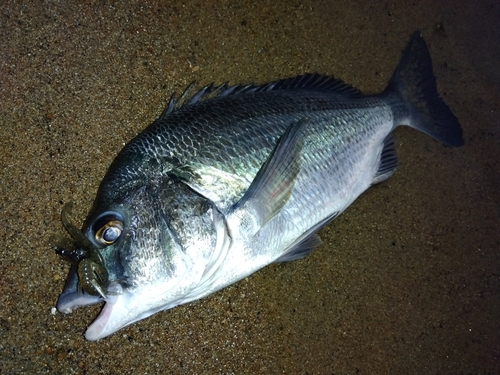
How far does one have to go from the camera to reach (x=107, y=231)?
146 cm

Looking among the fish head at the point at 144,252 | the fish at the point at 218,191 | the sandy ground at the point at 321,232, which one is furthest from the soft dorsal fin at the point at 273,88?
the fish head at the point at 144,252

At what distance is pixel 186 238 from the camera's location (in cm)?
149

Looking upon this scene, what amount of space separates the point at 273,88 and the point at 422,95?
933 mm

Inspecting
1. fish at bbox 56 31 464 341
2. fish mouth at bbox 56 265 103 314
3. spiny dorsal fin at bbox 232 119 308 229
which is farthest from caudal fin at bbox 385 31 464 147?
fish mouth at bbox 56 265 103 314

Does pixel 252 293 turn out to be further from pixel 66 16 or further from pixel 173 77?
pixel 66 16

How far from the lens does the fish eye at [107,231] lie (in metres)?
1.46

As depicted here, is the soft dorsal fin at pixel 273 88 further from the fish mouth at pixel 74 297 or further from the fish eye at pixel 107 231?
Result: the fish mouth at pixel 74 297

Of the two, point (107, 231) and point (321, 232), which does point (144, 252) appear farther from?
A: point (321, 232)

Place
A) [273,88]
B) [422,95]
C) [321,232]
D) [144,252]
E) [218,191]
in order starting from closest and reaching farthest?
[144,252]
[218,191]
[273,88]
[321,232]
[422,95]

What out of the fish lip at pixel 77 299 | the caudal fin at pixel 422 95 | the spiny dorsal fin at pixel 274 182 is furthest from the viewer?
the caudal fin at pixel 422 95

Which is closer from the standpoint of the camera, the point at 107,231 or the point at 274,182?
the point at 107,231

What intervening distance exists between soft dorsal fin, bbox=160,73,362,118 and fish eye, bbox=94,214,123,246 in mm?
558

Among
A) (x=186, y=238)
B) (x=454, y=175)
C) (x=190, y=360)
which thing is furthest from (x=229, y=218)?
(x=454, y=175)

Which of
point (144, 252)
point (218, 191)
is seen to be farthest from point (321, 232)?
point (144, 252)
